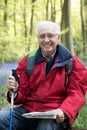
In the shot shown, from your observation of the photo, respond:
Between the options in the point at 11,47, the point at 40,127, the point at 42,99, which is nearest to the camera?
the point at 40,127

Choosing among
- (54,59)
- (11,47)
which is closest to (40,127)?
(54,59)

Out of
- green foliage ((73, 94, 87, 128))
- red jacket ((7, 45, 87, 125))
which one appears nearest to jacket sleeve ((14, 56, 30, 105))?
red jacket ((7, 45, 87, 125))

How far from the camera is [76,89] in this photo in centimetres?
397

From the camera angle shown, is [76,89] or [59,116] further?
[76,89]

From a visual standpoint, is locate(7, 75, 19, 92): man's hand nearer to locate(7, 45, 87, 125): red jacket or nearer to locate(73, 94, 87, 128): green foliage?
locate(7, 45, 87, 125): red jacket

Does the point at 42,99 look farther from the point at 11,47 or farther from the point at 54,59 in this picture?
the point at 11,47

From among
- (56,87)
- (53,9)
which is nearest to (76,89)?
(56,87)

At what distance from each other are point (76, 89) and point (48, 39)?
584 mm

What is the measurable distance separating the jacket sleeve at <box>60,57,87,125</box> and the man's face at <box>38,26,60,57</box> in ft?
0.92

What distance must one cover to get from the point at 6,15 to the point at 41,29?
32.0ft

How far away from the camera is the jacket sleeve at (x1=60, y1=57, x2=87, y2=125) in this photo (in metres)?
3.84

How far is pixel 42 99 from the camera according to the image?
4.03 m

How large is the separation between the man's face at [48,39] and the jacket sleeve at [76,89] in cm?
28

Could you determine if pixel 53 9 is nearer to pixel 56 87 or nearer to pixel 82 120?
pixel 82 120
